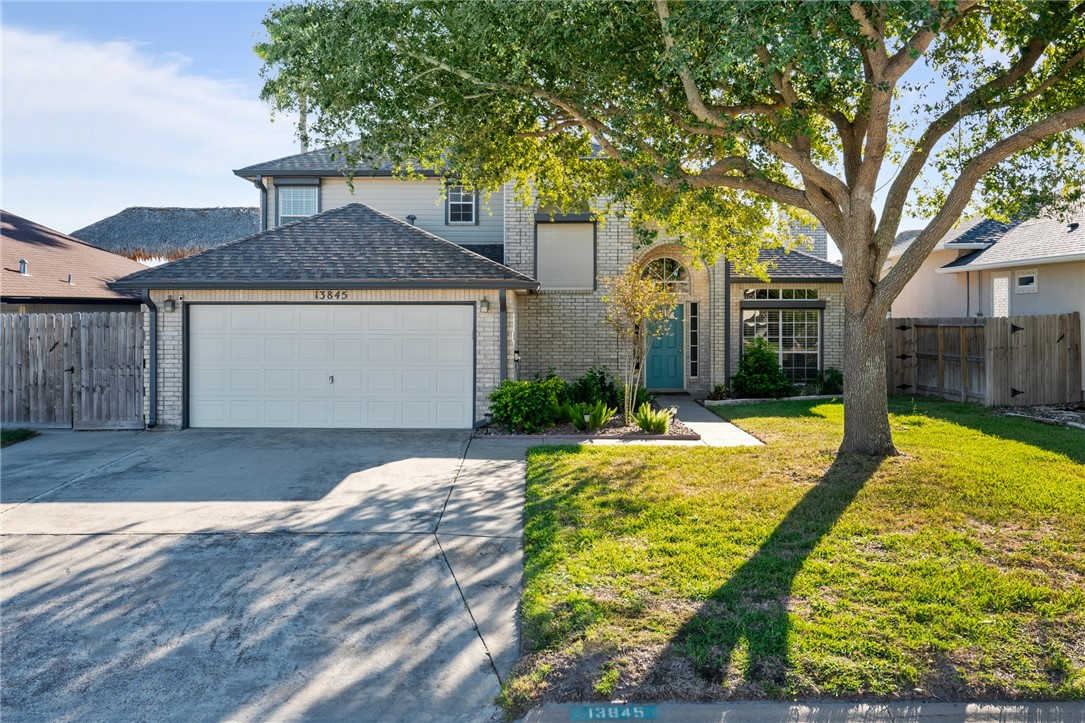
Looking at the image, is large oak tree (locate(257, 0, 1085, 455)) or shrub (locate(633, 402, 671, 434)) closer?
large oak tree (locate(257, 0, 1085, 455))

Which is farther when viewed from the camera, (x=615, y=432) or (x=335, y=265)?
(x=335, y=265)

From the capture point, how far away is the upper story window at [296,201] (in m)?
18.5

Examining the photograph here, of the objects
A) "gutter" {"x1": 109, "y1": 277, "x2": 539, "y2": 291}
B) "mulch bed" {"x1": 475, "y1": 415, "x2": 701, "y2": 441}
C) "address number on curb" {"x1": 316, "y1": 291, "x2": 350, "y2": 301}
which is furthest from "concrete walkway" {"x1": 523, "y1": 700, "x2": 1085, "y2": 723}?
"address number on curb" {"x1": 316, "y1": 291, "x2": 350, "y2": 301}

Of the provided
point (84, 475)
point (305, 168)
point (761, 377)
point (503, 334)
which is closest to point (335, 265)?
point (503, 334)

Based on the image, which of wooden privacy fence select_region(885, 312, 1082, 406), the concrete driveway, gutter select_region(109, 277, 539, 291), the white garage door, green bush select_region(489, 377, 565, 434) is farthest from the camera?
wooden privacy fence select_region(885, 312, 1082, 406)

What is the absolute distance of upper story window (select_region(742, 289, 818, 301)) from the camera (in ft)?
59.7

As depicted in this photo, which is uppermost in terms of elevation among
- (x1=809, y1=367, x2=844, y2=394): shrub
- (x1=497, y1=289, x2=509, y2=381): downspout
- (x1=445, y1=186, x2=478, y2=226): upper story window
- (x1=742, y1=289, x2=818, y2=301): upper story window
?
(x1=445, y1=186, x2=478, y2=226): upper story window

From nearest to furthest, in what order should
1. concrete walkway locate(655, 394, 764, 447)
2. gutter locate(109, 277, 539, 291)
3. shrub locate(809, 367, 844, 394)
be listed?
1. concrete walkway locate(655, 394, 764, 447)
2. gutter locate(109, 277, 539, 291)
3. shrub locate(809, 367, 844, 394)

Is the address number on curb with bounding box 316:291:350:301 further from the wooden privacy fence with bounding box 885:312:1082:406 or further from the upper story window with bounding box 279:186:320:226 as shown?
the wooden privacy fence with bounding box 885:312:1082:406

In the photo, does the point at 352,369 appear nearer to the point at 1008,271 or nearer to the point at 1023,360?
the point at 1023,360

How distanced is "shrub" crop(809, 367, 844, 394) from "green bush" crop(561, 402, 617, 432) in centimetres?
729

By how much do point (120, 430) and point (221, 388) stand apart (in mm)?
1798

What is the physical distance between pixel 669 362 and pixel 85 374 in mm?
12288

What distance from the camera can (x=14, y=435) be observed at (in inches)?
462
